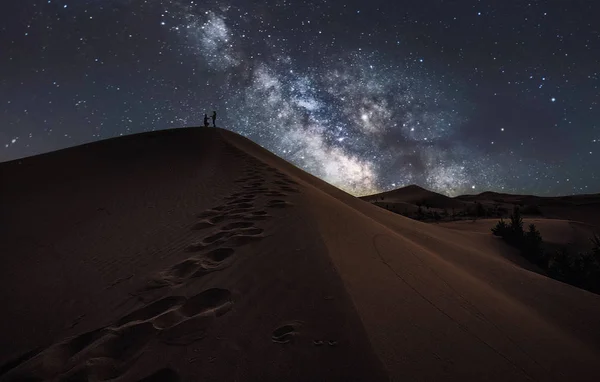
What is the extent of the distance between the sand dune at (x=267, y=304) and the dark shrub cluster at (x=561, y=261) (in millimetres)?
2179

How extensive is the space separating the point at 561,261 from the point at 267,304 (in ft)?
23.6

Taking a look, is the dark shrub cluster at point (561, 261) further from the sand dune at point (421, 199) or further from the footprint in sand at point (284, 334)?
the sand dune at point (421, 199)

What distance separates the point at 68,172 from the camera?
30.1ft

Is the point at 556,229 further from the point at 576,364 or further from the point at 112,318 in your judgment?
the point at 112,318

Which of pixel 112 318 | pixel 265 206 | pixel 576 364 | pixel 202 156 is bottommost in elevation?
pixel 112 318

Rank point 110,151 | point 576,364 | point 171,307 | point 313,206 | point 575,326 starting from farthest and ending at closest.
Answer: point 110,151 < point 313,206 < point 575,326 < point 171,307 < point 576,364

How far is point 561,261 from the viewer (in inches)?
249

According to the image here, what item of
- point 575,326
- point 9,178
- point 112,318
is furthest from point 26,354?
point 9,178

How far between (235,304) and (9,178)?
10.6 metres

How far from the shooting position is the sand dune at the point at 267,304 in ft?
5.83

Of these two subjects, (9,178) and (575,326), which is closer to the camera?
(575,326)

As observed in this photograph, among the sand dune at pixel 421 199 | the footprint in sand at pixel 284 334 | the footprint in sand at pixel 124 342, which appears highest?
the sand dune at pixel 421 199

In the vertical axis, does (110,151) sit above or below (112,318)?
above

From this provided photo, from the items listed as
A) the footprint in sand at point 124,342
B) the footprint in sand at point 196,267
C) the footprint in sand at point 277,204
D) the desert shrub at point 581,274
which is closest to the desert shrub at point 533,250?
the desert shrub at point 581,274
